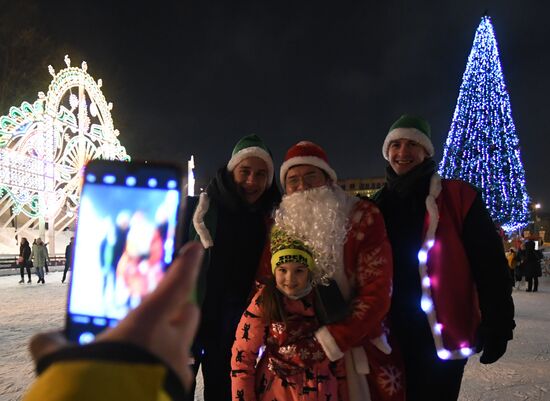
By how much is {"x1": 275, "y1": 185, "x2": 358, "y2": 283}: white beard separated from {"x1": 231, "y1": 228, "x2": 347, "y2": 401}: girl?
0.19ft

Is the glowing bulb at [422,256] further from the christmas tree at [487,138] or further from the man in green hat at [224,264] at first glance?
the christmas tree at [487,138]

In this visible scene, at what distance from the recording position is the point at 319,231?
1.98 meters

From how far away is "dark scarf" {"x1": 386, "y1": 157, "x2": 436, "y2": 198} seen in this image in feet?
7.23

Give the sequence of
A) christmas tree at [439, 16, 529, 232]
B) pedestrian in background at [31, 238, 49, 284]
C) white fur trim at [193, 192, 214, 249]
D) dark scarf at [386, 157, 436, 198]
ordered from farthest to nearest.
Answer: christmas tree at [439, 16, 529, 232] < pedestrian in background at [31, 238, 49, 284] < white fur trim at [193, 192, 214, 249] < dark scarf at [386, 157, 436, 198]

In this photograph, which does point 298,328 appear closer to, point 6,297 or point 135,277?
point 135,277

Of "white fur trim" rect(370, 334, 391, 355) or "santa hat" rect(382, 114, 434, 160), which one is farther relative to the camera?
"santa hat" rect(382, 114, 434, 160)

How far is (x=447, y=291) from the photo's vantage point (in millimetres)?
1970

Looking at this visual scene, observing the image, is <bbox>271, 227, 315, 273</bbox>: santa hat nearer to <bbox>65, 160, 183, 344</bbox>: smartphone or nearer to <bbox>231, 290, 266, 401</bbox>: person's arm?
<bbox>231, 290, 266, 401</bbox>: person's arm

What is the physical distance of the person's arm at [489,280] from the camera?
192 cm

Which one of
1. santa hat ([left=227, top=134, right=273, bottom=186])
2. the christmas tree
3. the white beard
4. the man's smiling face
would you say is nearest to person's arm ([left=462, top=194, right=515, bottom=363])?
the man's smiling face

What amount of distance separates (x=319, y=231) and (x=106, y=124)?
2150cm

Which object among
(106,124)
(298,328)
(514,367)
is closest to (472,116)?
(106,124)

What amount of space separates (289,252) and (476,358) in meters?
4.52

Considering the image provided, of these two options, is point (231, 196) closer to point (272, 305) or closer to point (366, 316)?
point (272, 305)
